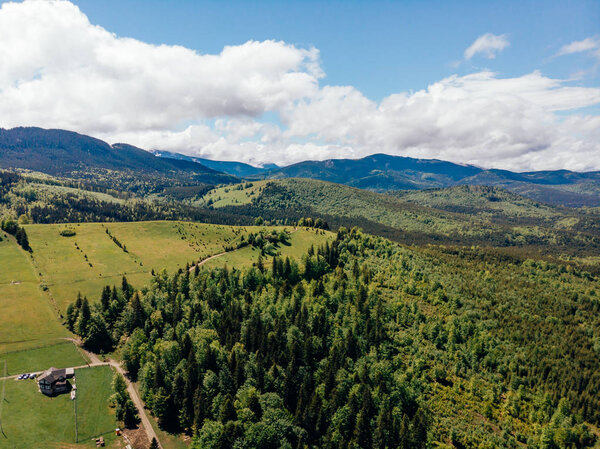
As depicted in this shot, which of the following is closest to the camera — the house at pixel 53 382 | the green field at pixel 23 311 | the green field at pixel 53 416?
the green field at pixel 53 416

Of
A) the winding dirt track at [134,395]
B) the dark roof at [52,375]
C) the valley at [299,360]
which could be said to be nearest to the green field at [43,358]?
the valley at [299,360]

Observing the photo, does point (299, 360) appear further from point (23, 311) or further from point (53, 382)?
point (23, 311)

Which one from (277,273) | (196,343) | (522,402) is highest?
(277,273)

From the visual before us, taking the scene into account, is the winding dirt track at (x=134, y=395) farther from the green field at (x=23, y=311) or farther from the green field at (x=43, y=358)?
the green field at (x=23, y=311)

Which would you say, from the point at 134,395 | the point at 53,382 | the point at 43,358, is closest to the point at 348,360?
the point at 134,395

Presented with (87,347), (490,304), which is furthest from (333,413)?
(490,304)

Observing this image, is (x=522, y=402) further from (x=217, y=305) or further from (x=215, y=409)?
(x=217, y=305)
